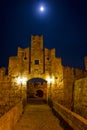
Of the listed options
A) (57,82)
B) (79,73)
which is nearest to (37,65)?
(57,82)

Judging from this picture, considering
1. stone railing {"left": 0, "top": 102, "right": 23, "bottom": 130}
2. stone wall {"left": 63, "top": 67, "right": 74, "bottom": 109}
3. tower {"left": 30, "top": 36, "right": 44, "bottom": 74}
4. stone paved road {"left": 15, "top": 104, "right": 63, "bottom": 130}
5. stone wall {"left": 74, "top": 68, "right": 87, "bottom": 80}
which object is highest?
tower {"left": 30, "top": 36, "right": 44, "bottom": 74}

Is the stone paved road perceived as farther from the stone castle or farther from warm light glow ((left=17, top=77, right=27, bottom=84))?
warm light glow ((left=17, top=77, right=27, bottom=84))

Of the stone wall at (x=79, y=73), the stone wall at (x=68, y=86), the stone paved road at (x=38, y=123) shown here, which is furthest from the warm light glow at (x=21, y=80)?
the stone paved road at (x=38, y=123)

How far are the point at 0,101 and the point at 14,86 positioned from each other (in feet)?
6.91

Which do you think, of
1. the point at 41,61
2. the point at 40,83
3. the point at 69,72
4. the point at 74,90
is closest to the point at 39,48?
the point at 41,61

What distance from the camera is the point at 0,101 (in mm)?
17453

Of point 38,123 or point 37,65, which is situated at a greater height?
point 37,65

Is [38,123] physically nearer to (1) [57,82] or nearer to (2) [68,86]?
(1) [57,82]

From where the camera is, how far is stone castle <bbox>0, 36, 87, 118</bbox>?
1775 centimetres

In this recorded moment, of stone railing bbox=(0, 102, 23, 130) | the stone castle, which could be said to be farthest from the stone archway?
stone railing bbox=(0, 102, 23, 130)

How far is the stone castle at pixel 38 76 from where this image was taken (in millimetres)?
17750

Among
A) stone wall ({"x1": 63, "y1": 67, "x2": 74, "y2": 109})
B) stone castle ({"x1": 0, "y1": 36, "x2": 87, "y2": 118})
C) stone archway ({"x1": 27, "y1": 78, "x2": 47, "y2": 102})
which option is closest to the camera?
stone castle ({"x1": 0, "y1": 36, "x2": 87, "y2": 118})

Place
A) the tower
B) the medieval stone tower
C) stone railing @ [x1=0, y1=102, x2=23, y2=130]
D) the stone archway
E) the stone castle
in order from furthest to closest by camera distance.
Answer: the stone archway, the tower, the medieval stone tower, the stone castle, stone railing @ [x1=0, y1=102, x2=23, y2=130]

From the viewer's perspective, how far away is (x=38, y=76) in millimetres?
18578
